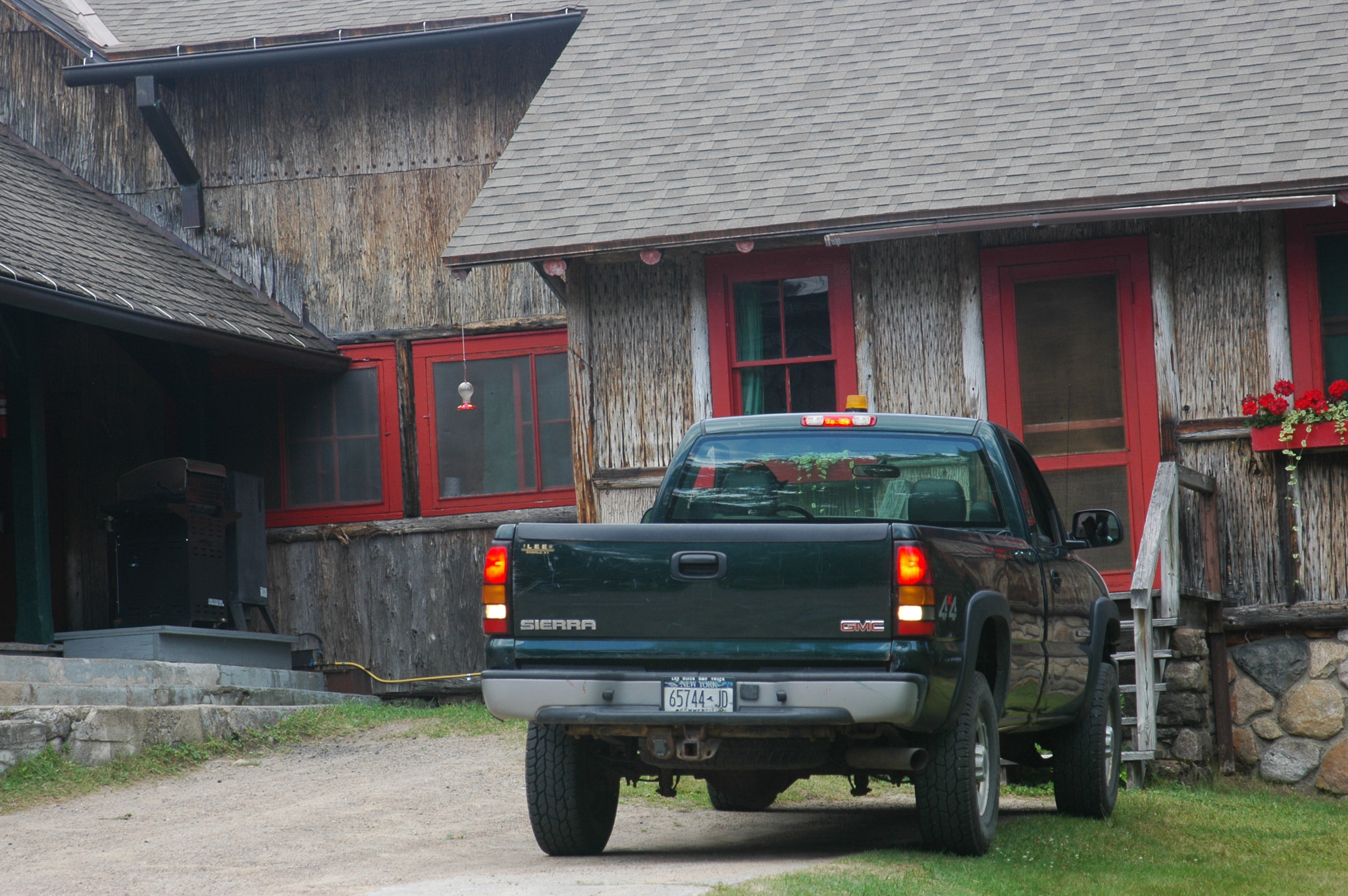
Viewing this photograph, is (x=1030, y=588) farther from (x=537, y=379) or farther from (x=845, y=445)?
(x=537, y=379)

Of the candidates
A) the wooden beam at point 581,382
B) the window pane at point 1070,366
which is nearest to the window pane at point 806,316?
the window pane at point 1070,366

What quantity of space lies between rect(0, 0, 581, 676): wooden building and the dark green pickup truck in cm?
768

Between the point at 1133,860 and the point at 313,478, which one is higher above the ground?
the point at 313,478

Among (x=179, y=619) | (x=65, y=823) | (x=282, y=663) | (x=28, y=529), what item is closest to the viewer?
(x=65, y=823)

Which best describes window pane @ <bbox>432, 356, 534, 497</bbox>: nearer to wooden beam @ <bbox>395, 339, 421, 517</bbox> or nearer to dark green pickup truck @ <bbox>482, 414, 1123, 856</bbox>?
wooden beam @ <bbox>395, 339, 421, 517</bbox>

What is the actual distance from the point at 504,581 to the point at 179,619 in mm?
7774

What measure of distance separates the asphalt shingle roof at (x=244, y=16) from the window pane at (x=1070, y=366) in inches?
224

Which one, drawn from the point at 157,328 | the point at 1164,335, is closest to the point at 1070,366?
the point at 1164,335

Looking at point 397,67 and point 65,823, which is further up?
point 397,67

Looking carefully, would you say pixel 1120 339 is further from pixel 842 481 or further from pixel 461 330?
pixel 461 330

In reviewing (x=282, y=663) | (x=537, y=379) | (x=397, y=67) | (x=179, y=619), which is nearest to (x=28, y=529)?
(x=179, y=619)

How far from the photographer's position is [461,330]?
14711 mm

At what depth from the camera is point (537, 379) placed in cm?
1459

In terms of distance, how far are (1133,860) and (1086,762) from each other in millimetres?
974
